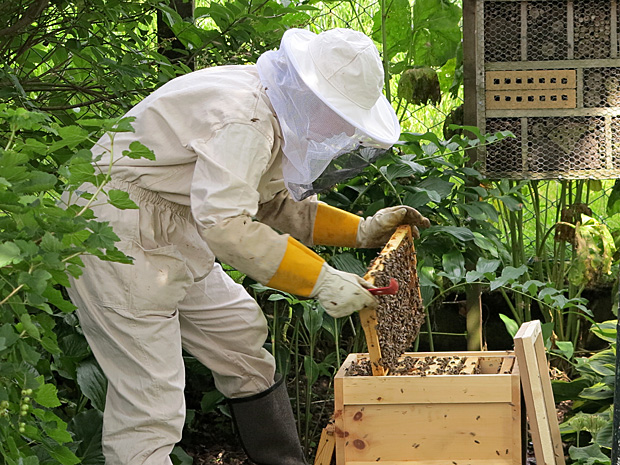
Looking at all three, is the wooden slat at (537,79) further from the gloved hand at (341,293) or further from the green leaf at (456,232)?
the gloved hand at (341,293)

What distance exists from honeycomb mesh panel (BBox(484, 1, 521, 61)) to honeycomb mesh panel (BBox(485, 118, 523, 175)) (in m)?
0.22

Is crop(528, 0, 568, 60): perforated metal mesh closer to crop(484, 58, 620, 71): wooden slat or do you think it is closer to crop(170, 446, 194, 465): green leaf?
crop(484, 58, 620, 71): wooden slat

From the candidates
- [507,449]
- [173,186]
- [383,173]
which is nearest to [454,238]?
[383,173]

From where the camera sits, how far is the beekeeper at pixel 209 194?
1.76m

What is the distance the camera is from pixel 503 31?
2.74 m

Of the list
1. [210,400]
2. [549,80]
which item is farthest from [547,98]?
[210,400]

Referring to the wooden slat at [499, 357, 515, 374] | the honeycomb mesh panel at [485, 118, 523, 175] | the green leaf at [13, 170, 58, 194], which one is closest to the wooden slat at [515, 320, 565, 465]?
the wooden slat at [499, 357, 515, 374]

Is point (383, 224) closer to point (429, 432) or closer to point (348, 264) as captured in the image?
point (348, 264)

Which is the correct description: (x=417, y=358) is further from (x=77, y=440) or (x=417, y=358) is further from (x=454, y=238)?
(x=77, y=440)

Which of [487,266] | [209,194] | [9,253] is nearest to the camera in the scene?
[9,253]

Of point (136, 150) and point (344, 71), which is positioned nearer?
point (136, 150)

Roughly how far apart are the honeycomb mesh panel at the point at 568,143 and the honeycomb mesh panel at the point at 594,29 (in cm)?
23

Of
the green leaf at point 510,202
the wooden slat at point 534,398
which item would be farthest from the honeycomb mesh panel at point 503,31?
the wooden slat at point 534,398

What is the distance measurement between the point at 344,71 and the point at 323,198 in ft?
3.20
